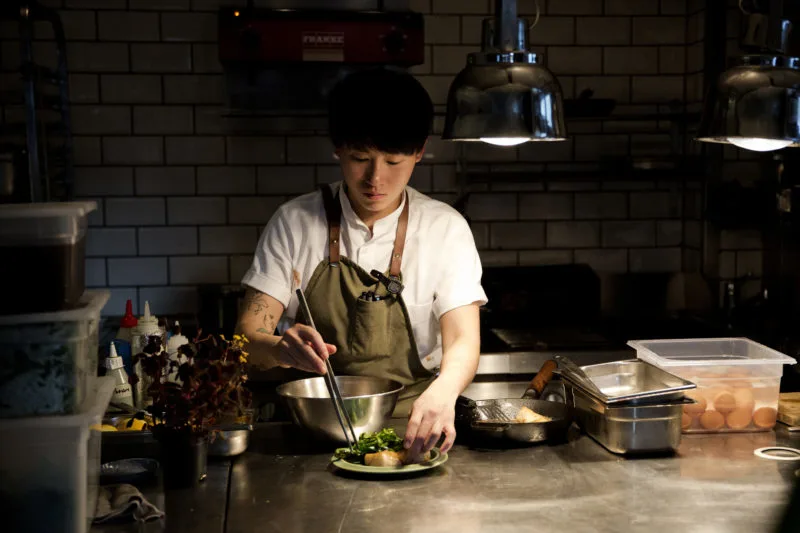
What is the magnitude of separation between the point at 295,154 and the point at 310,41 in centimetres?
68

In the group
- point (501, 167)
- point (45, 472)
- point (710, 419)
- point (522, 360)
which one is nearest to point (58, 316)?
point (45, 472)

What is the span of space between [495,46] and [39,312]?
1.19 m

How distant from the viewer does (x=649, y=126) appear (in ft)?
16.0

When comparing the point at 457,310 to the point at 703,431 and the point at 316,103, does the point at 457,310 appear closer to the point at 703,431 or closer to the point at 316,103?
the point at 703,431

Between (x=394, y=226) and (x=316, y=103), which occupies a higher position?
(x=316, y=103)

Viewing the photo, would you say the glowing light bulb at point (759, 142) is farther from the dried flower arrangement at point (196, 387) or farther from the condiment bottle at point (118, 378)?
the condiment bottle at point (118, 378)

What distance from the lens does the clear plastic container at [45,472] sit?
1778mm

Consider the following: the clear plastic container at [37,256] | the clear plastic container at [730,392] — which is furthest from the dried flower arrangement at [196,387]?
the clear plastic container at [730,392]

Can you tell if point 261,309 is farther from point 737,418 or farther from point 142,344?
point 737,418

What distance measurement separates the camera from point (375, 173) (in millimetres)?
2777

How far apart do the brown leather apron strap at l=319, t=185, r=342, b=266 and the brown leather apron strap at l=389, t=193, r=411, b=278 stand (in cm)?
17

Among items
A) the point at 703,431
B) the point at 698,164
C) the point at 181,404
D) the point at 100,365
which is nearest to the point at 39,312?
the point at 181,404

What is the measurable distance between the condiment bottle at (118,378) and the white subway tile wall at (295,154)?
195 centimetres

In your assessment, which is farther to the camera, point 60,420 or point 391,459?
point 391,459
